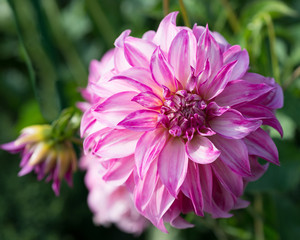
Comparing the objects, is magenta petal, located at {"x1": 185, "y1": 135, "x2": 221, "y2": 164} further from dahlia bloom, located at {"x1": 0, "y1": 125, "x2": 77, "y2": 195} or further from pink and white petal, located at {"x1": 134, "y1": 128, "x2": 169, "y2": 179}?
dahlia bloom, located at {"x1": 0, "y1": 125, "x2": 77, "y2": 195}

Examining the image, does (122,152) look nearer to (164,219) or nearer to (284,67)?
(164,219)

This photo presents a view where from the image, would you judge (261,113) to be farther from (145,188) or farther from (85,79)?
(85,79)

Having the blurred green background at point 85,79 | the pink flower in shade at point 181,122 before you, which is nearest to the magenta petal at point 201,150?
the pink flower in shade at point 181,122

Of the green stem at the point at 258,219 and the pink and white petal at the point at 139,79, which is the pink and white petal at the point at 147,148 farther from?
the green stem at the point at 258,219

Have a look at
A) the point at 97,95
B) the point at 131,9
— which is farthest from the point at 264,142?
the point at 131,9

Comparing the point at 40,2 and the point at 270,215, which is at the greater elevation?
the point at 40,2

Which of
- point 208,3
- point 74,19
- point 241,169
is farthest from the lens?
point 74,19

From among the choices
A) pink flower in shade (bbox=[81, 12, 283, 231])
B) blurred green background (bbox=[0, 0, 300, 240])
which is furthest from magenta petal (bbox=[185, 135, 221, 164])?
blurred green background (bbox=[0, 0, 300, 240])
